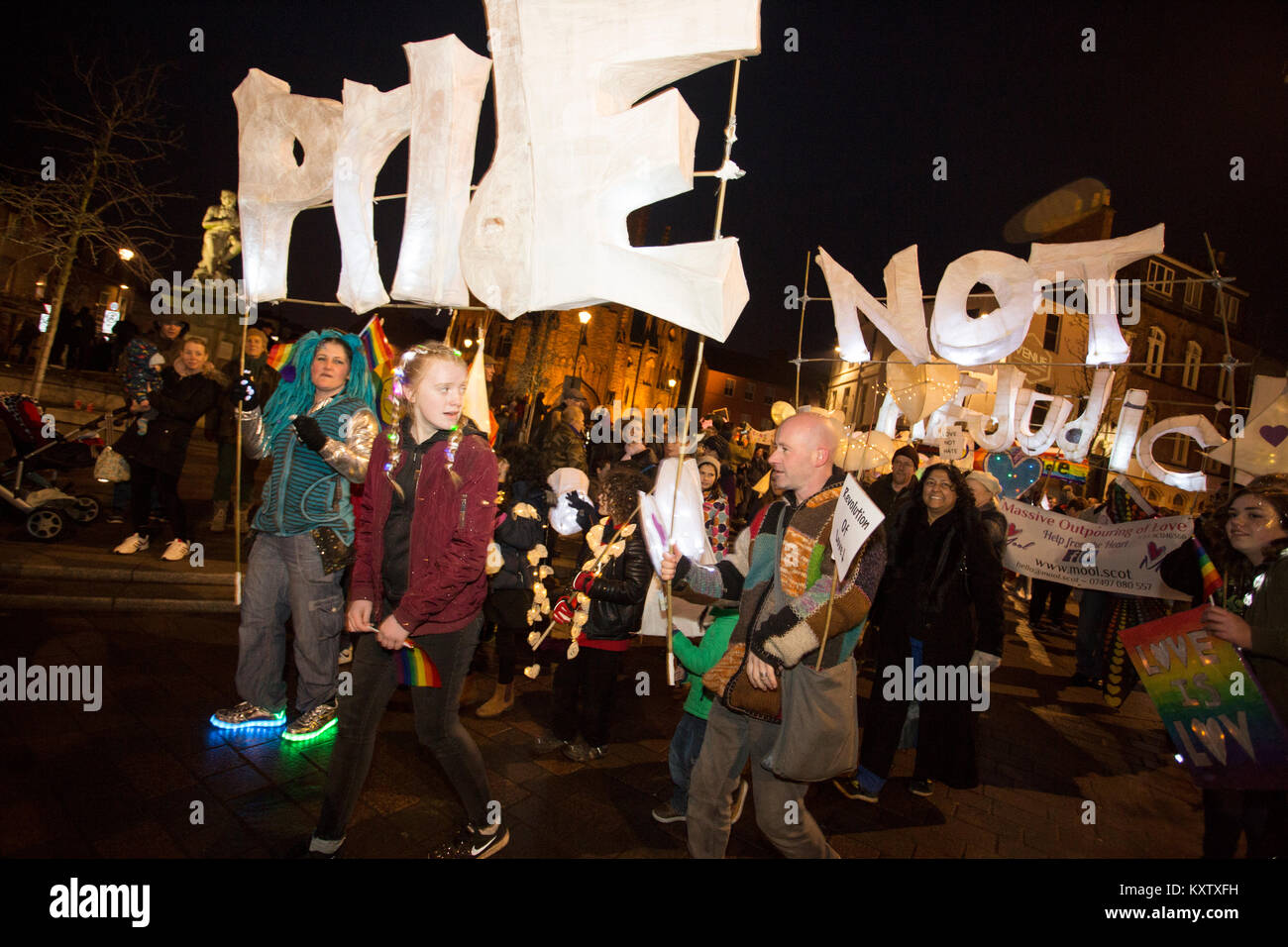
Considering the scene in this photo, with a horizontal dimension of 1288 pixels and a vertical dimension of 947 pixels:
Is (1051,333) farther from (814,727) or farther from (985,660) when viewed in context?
(814,727)

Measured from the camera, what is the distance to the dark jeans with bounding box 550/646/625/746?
392 centimetres

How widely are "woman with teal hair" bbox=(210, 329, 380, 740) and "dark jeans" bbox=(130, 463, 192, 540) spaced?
3.13 metres

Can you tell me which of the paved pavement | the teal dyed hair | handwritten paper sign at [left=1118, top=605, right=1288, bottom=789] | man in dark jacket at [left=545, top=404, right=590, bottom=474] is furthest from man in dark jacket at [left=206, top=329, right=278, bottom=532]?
handwritten paper sign at [left=1118, top=605, right=1288, bottom=789]

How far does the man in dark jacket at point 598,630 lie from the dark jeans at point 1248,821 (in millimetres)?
2959

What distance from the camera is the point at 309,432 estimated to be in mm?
3193

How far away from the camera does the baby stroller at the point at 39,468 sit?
605 centimetres

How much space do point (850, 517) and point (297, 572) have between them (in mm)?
2944

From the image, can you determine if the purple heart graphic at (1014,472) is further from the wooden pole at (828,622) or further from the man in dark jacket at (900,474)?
the wooden pole at (828,622)

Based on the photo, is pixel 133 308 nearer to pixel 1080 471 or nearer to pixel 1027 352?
pixel 1027 352

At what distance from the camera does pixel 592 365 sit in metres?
54.8

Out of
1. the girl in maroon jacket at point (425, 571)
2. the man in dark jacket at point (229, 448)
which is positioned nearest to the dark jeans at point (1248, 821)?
the girl in maroon jacket at point (425, 571)

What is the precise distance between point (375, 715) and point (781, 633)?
1.67m

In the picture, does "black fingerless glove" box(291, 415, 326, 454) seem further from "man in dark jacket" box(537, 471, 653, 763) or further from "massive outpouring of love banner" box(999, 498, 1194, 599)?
"massive outpouring of love banner" box(999, 498, 1194, 599)

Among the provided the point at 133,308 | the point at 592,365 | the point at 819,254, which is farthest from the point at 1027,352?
the point at 592,365
